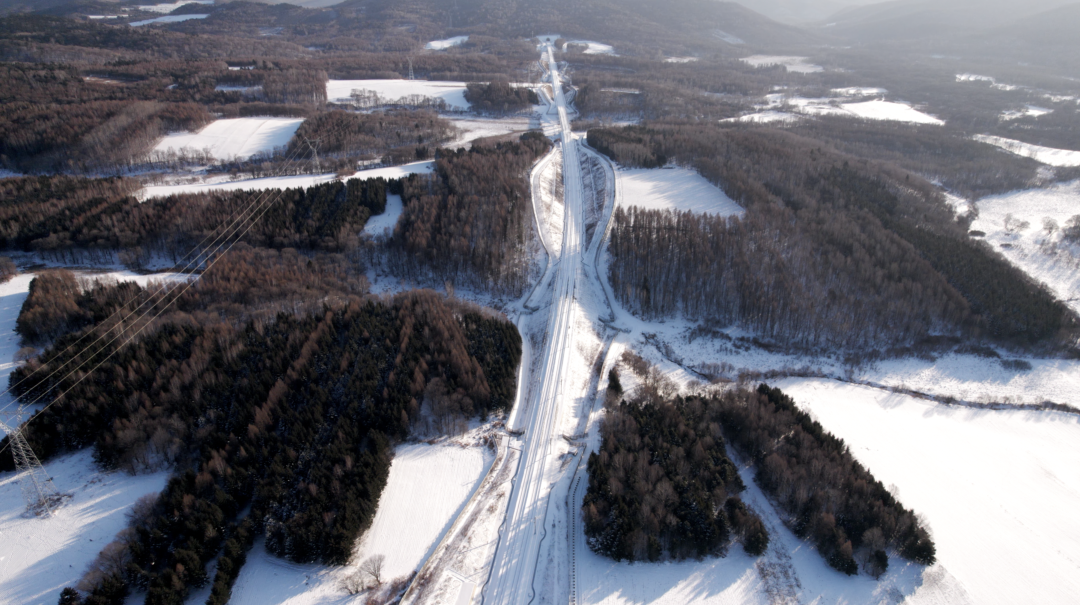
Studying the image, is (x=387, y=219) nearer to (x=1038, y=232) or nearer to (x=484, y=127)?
(x=484, y=127)

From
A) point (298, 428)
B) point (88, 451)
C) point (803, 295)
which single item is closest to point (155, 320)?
point (88, 451)

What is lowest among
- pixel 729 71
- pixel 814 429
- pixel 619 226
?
pixel 814 429

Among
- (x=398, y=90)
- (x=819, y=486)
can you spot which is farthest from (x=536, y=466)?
(x=398, y=90)

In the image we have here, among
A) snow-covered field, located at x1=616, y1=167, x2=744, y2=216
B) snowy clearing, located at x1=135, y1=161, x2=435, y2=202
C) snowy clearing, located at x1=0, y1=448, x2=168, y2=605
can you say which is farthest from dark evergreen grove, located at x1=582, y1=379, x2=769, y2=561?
snowy clearing, located at x1=135, y1=161, x2=435, y2=202

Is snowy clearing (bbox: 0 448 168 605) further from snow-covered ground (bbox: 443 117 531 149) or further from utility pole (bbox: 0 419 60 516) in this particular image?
snow-covered ground (bbox: 443 117 531 149)

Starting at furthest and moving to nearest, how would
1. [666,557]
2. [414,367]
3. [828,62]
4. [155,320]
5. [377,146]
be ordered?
[828,62] < [377,146] < [155,320] < [414,367] < [666,557]

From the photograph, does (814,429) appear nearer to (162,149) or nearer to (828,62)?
(162,149)

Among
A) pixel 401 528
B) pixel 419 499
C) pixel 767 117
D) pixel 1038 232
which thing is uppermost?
pixel 767 117
